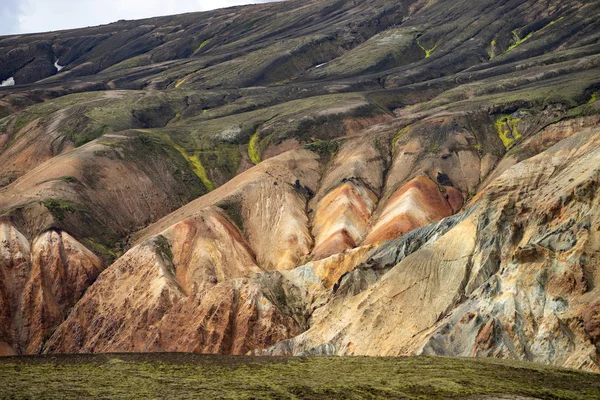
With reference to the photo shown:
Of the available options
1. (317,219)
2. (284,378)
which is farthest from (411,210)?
(284,378)

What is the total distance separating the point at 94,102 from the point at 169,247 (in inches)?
2971

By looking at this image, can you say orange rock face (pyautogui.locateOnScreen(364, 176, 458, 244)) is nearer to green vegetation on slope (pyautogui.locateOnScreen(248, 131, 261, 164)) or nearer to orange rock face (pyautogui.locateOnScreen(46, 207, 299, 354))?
orange rock face (pyautogui.locateOnScreen(46, 207, 299, 354))

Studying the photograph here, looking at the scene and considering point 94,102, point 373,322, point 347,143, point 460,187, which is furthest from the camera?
point 94,102

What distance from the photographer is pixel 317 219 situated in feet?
370

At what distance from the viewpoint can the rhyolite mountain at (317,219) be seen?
69.5 meters

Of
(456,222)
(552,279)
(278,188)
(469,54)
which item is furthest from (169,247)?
(469,54)

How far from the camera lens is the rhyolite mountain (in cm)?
6950

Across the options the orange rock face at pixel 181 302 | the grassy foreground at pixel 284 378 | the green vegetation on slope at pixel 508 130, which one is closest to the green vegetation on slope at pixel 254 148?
the orange rock face at pixel 181 302

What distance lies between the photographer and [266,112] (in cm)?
16112

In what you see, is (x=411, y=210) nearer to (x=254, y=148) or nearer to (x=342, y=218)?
(x=342, y=218)

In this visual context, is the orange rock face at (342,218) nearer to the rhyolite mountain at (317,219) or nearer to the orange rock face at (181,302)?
the rhyolite mountain at (317,219)

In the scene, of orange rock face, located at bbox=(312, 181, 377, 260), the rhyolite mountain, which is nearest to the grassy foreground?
the rhyolite mountain

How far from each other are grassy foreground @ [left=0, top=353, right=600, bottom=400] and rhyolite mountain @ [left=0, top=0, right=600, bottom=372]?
7056 mm

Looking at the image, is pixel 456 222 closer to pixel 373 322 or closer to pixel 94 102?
pixel 373 322
